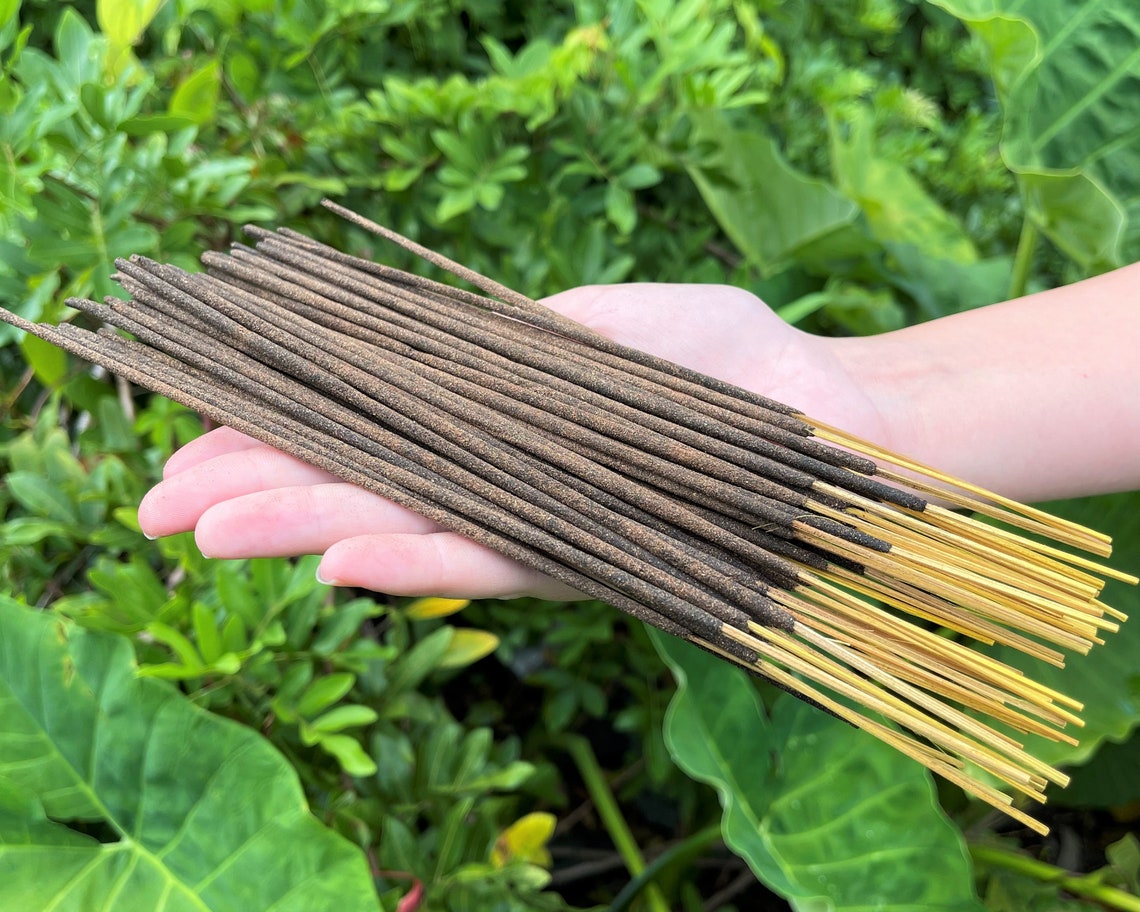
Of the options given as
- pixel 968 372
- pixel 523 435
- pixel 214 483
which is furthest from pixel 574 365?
pixel 968 372

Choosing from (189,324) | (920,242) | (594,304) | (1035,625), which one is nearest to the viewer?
(1035,625)

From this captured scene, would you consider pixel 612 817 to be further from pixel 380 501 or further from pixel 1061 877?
pixel 380 501

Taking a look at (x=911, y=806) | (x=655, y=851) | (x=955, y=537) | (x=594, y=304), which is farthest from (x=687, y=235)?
(x=655, y=851)

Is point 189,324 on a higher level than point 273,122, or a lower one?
lower

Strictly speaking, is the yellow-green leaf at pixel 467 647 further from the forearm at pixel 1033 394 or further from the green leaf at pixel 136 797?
the forearm at pixel 1033 394

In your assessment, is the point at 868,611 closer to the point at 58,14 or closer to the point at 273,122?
the point at 273,122

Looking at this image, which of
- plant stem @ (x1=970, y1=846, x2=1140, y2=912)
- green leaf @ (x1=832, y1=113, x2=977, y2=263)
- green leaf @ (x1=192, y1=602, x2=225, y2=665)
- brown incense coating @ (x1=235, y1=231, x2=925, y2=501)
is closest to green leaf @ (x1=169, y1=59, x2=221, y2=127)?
brown incense coating @ (x1=235, y1=231, x2=925, y2=501)

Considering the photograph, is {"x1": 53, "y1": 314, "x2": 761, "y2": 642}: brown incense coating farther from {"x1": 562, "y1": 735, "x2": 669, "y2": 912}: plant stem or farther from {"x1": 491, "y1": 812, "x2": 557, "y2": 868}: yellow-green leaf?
{"x1": 562, "y1": 735, "x2": 669, "y2": 912}: plant stem

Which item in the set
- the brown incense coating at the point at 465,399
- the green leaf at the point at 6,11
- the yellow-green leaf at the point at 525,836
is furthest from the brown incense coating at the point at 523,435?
the yellow-green leaf at the point at 525,836
